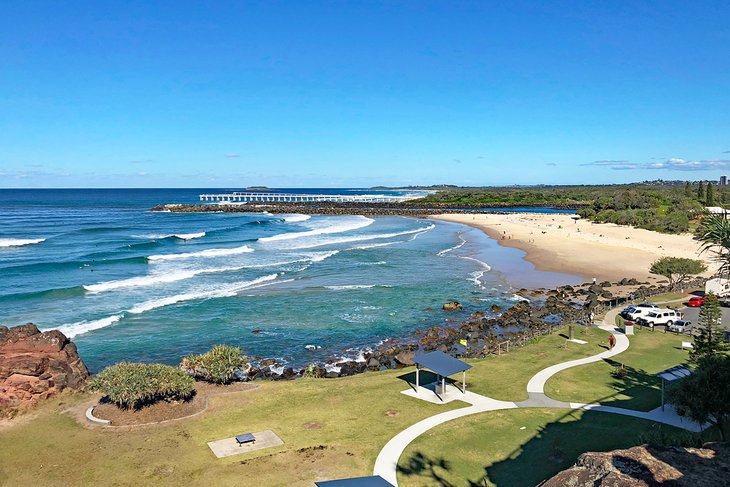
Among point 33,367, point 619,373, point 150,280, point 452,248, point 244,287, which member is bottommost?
point 244,287

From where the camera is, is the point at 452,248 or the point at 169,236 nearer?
the point at 452,248

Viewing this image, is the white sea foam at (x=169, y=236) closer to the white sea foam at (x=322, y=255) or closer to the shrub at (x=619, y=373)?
the white sea foam at (x=322, y=255)

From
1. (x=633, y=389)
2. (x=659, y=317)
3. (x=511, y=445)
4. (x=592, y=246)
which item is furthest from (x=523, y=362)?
(x=592, y=246)

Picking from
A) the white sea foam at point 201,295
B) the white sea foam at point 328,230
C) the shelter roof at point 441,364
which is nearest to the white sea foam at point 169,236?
the white sea foam at point 328,230

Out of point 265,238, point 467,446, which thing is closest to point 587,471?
point 467,446

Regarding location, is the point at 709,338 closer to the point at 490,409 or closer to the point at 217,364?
the point at 490,409

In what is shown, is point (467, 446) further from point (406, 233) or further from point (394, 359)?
point (406, 233)

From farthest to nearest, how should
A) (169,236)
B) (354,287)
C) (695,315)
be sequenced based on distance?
(169,236)
(354,287)
(695,315)
